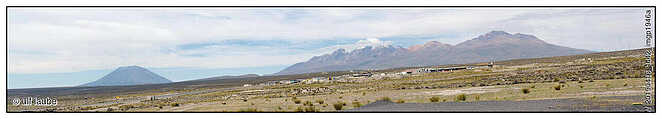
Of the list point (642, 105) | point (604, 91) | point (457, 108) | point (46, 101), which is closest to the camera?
point (642, 105)

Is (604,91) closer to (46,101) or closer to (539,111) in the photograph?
(539,111)

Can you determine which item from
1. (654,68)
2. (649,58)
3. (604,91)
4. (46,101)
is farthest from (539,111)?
(46,101)

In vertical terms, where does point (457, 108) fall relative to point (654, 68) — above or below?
below

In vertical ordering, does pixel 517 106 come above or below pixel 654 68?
below

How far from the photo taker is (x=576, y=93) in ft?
68.8

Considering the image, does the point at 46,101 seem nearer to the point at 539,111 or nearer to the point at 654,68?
the point at 539,111

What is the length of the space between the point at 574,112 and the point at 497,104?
137 inches

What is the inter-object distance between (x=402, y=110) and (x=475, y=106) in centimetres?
301

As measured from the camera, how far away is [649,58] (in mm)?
16750
